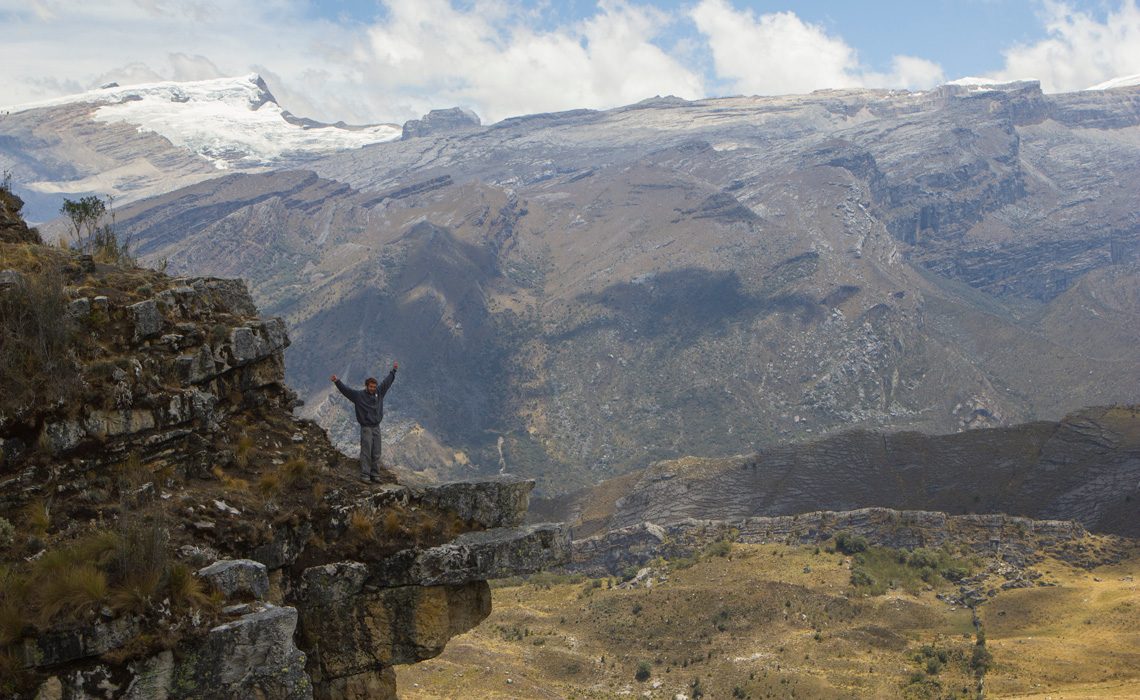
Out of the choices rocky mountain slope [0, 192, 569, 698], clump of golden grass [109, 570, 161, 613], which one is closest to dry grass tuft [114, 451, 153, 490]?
rocky mountain slope [0, 192, 569, 698]

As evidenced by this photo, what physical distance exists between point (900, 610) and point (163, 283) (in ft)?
159

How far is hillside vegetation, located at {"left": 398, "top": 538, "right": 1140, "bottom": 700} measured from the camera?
44816mm

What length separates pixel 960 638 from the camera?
53.0m

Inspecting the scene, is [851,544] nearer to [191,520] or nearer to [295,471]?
[295,471]

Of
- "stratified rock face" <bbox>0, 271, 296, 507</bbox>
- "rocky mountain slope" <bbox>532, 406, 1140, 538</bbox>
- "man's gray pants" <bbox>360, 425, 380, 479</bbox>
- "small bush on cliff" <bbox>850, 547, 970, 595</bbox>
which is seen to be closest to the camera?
"stratified rock face" <bbox>0, 271, 296, 507</bbox>

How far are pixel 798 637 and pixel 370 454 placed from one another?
39888mm

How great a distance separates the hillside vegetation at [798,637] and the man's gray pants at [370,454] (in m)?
19.3

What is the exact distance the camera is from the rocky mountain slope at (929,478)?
8562 centimetres

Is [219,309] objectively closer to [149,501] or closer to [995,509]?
[149,501]

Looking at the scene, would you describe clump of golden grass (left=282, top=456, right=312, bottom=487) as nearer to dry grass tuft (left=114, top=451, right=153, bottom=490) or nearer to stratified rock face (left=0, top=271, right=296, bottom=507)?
stratified rock face (left=0, top=271, right=296, bottom=507)

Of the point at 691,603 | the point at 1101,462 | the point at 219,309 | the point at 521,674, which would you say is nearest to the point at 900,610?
the point at 691,603

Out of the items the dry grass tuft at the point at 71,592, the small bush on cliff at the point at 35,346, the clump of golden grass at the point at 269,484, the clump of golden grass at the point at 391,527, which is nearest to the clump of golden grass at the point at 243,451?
the clump of golden grass at the point at 269,484

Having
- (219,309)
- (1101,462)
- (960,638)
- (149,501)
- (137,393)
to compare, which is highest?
(219,309)

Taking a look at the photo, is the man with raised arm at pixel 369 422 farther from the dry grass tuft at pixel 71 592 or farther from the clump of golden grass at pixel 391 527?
the dry grass tuft at pixel 71 592
